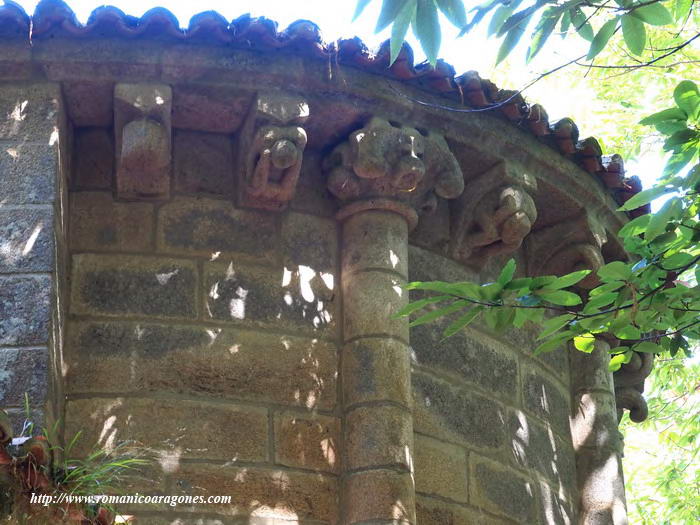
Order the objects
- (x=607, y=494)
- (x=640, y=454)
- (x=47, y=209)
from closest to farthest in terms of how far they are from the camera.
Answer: (x=47, y=209)
(x=607, y=494)
(x=640, y=454)

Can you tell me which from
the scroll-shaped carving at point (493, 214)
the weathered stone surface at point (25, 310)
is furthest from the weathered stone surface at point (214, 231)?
the scroll-shaped carving at point (493, 214)

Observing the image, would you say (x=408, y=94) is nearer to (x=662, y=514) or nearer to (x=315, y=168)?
(x=315, y=168)

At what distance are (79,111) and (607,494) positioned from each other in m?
3.42

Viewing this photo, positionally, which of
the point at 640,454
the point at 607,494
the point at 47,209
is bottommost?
the point at 607,494

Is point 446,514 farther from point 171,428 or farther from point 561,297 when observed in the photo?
point 561,297

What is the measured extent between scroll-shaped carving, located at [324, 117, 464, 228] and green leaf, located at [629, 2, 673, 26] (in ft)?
6.58

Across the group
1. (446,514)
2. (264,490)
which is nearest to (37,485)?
(264,490)

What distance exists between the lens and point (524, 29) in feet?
11.4

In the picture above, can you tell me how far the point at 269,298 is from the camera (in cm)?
525

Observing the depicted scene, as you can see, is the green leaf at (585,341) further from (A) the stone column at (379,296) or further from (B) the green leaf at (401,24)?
(B) the green leaf at (401,24)

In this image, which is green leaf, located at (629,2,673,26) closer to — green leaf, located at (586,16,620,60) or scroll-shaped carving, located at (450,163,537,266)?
green leaf, located at (586,16,620,60)

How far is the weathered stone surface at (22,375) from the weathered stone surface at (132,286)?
1.65 feet

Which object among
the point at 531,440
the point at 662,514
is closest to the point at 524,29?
the point at 531,440

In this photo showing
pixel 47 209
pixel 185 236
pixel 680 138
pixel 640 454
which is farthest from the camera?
pixel 640 454
